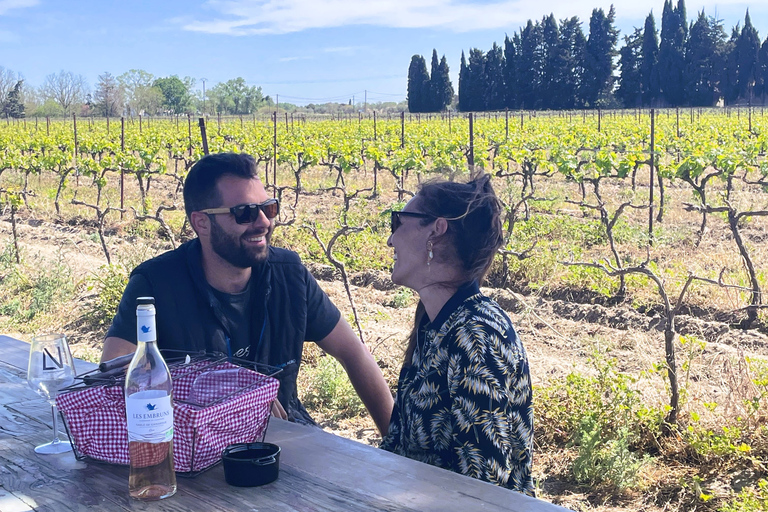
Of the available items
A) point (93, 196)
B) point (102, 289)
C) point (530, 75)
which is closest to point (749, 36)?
point (530, 75)

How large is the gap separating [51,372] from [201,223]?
98 cm

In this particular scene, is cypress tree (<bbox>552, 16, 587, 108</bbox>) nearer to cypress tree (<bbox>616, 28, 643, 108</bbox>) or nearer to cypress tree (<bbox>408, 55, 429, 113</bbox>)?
cypress tree (<bbox>616, 28, 643, 108</bbox>)

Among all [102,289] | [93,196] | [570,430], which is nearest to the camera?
[570,430]

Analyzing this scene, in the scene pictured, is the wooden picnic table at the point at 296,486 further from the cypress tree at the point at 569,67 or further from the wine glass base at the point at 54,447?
the cypress tree at the point at 569,67

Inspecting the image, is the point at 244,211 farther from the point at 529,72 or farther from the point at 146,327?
the point at 529,72

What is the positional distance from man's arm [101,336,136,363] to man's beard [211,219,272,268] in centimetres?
44

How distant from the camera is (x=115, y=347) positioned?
8.00 ft

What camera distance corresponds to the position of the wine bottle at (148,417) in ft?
4.96

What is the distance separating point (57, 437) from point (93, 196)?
1471 cm

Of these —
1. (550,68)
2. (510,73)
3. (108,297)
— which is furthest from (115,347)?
(510,73)

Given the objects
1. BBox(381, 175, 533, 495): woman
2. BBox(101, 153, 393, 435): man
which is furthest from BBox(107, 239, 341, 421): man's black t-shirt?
BBox(381, 175, 533, 495): woman

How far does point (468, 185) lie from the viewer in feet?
7.44

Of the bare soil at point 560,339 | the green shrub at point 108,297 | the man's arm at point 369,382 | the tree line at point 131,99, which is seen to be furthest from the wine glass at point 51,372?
the tree line at point 131,99

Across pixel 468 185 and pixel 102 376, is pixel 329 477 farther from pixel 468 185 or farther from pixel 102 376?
pixel 468 185
